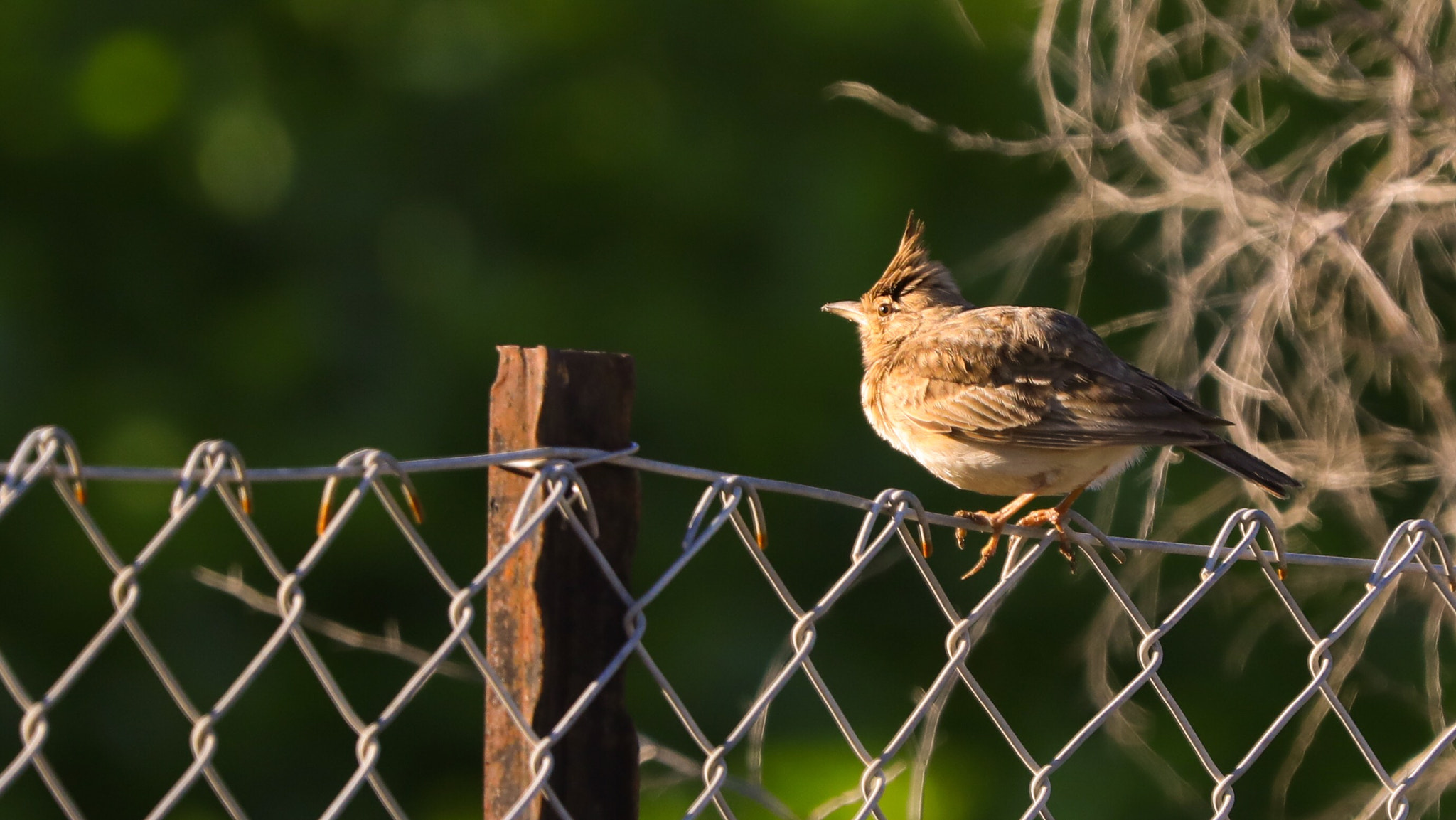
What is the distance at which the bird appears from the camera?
11.2 ft

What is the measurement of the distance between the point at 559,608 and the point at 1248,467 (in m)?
2.14

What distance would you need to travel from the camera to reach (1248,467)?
3.26 metres

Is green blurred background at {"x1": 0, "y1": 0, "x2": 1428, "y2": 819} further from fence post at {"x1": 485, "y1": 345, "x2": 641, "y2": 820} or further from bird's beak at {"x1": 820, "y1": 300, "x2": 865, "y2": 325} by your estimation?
fence post at {"x1": 485, "y1": 345, "x2": 641, "y2": 820}

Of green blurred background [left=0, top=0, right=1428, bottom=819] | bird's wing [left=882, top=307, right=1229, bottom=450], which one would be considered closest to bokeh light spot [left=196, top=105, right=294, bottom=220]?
green blurred background [left=0, top=0, right=1428, bottom=819]

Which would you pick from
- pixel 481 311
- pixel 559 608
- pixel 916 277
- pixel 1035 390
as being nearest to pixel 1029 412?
pixel 1035 390

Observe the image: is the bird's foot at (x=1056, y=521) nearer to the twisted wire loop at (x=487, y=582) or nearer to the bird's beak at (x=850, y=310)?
the twisted wire loop at (x=487, y=582)

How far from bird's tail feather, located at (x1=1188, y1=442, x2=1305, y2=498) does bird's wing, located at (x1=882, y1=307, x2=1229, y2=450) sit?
45 millimetres

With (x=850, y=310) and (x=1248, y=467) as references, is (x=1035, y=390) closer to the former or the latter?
(x=1248, y=467)

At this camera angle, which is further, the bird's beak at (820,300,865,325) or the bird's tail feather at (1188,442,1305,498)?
the bird's beak at (820,300,865,325)

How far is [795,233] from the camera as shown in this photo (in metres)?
7.22

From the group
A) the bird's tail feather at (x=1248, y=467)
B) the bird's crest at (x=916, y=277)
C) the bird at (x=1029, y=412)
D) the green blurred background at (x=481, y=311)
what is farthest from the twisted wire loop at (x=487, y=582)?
the green blurred background at (x=481, y=311)

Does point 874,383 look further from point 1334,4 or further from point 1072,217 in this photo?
point 1334,4

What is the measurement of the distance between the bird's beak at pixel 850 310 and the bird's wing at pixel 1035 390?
2.08ft

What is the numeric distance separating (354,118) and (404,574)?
2.37 metres
